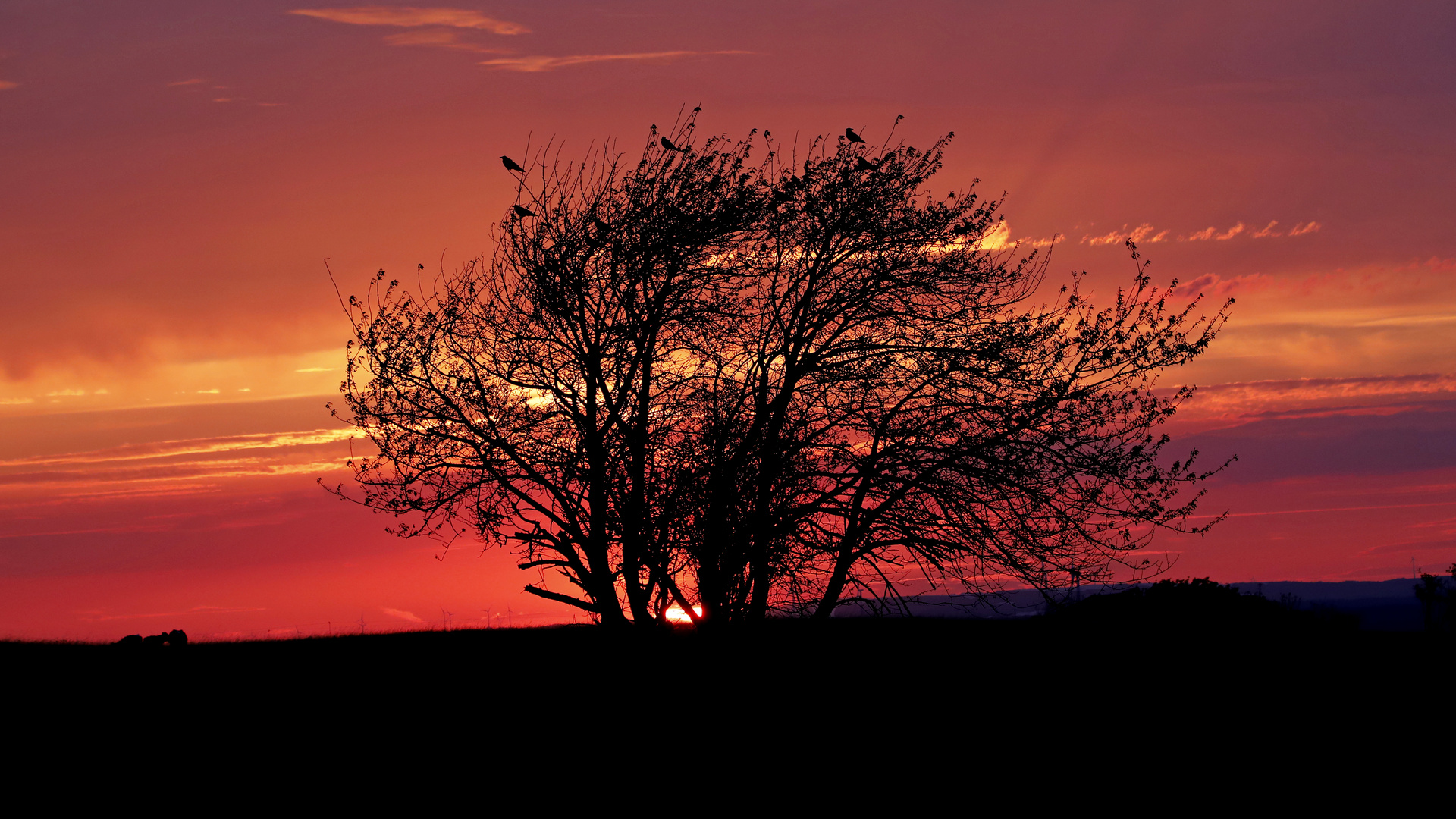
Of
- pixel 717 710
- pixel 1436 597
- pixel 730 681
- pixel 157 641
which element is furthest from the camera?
pixel 1436 597

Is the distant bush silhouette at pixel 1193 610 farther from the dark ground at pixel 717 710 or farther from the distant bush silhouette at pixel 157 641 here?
the distant bush silhouette at pixel 157 641

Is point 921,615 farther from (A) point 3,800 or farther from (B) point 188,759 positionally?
(A) point 3,800

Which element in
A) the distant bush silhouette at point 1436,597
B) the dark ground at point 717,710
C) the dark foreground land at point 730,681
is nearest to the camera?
the dark ground at point 717,710

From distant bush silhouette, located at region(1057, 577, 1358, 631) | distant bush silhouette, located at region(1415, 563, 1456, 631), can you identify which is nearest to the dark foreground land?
distant bush silhouette, located at region(1057, 577, 1358, 631)

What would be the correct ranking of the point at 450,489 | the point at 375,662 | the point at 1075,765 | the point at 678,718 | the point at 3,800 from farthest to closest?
the point at 450,489
the point at 375,662
the point at 678,718
the point at 1075,765
the point at 3,800

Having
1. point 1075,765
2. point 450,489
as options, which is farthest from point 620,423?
point 1075,765

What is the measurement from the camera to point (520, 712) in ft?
51.9

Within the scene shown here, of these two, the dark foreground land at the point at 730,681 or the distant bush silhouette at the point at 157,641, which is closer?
the dark foreground land at the point at 730,681

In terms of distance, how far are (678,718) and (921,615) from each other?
9966mm

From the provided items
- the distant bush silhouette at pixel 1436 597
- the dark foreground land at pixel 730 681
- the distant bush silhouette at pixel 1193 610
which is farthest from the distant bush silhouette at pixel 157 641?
the distant bush silhouette at pixel 1436 597

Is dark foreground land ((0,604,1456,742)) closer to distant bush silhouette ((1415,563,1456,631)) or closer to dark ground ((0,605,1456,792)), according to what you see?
dark ground ((0,605,1456,792))

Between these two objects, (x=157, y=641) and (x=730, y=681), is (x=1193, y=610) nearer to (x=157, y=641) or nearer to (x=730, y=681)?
(x=730, y=681)

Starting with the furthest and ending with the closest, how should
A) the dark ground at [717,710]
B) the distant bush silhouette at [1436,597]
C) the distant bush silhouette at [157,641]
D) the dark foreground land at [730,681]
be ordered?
the distant bush silhouette at [1436,597]
the distant bush silhouette at [157,641]
the dark foreground land at [730,681]
the dark ground at [717,710]

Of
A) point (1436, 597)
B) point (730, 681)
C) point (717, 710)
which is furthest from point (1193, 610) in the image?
point (1436, 597)
